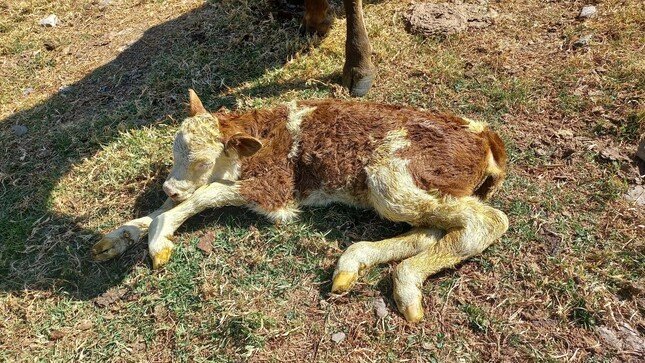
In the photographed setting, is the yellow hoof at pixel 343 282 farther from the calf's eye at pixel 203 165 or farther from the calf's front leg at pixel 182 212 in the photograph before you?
the calf's eye at pixel 203 165

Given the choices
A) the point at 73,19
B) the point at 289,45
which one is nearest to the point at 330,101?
the point at 289,45

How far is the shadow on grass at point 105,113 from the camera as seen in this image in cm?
406

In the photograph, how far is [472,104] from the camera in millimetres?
4926


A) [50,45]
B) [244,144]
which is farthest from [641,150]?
[50,45]

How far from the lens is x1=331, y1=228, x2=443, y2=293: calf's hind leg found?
3586mm

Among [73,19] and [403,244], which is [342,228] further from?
[73,19]

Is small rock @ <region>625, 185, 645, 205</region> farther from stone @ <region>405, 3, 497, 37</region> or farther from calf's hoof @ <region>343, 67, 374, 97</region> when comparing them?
stone @ <region>405, 3, 497, 37</region>

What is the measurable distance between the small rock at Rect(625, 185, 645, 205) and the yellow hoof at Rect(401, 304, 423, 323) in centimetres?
199

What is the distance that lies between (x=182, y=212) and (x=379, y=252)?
1571mm

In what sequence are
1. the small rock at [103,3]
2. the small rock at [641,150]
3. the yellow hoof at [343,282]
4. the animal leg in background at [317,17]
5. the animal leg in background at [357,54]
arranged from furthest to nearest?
the small rock at [103,3] → the animal leg in background at [317,17] → the animal leg in background at [357,54] → the small rock at [641,150] → the yellow hoof at [343,282]

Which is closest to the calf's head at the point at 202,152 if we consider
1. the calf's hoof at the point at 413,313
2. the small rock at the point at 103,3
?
the calf's hoof at the point at 413,313

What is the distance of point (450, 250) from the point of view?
353 centimetres

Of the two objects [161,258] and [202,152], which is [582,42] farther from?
[161,258]

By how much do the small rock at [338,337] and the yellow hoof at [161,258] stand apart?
143 centimetres
